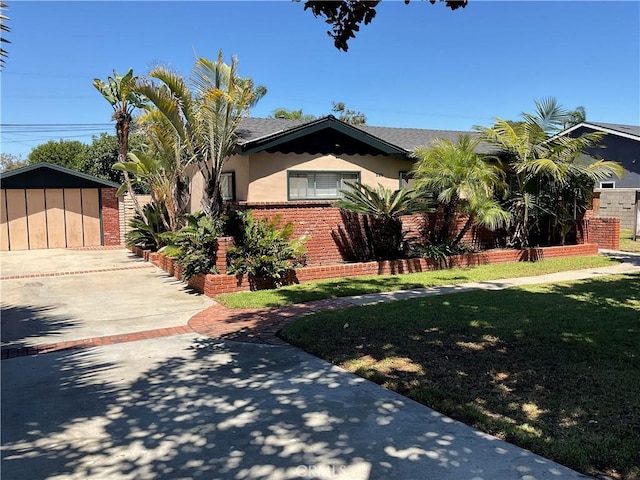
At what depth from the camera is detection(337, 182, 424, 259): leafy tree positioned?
1185cm

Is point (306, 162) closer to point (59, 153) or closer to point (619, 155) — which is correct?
point (619, 155)

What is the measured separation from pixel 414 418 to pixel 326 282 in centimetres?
640

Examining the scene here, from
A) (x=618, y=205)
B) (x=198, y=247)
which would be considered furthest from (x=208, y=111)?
(x=618, y=205)

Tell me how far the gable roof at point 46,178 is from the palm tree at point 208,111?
1042 centimetres

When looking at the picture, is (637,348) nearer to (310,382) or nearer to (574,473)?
(574,473)

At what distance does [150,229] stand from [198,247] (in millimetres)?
6122

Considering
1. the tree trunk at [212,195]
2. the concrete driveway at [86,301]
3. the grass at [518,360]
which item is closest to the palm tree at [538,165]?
the grass at [518,360]

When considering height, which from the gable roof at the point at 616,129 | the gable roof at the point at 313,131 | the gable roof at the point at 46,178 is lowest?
the gable roof at the point at 46,178

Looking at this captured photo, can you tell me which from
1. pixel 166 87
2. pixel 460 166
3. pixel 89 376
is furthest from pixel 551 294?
pixel 166 87

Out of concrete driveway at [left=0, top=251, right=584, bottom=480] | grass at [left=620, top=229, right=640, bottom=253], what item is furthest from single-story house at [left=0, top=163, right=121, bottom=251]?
grass at [left=620, top=229, right=640, bottom=253]

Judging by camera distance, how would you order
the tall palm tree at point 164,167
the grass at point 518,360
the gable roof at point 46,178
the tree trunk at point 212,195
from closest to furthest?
the grass at point 518,360
the tree trunk at point 212,195
the tall palm tree at point 164,167
the gable roof at point 46,178

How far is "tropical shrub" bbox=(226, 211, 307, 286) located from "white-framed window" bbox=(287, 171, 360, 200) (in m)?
3.75

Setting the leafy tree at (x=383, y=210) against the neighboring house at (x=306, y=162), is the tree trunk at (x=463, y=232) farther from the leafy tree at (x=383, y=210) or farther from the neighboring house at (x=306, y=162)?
the neighboring house at (x=306, y=162)

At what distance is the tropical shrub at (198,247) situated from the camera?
32.3ft
